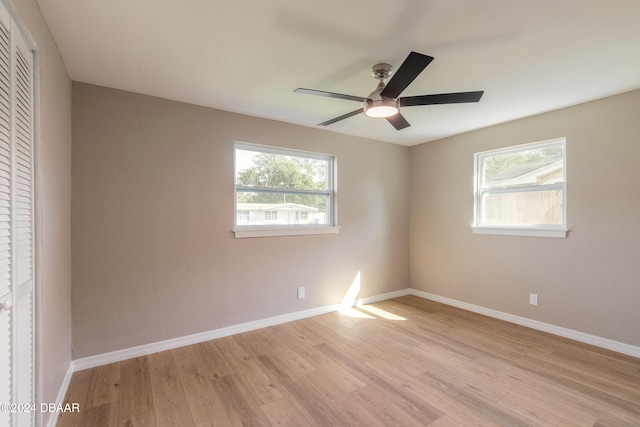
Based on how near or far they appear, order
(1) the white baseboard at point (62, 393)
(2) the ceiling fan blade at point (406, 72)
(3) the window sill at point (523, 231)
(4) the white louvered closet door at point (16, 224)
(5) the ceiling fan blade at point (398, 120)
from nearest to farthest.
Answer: (4) the white louvered closet door at point (16, 224)
(2) the ceiling fan blade at point (406, 72)
(1) the white baseboard at point (62, 393)
(5) the ceiling fan blade at point (398, 120)
(3) the window sill at point (523, 231)

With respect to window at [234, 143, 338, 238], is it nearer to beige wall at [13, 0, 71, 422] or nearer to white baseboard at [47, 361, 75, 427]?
beige wall at [13, 0, 71, 422]

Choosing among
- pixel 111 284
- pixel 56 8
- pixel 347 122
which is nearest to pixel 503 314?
pixel 347 122

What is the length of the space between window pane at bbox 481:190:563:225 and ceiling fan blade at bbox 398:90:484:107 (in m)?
1.97

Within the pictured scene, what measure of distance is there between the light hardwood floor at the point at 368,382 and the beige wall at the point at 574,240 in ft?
1.27

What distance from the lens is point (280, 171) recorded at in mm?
3504

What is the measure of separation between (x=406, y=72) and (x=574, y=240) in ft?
8.88

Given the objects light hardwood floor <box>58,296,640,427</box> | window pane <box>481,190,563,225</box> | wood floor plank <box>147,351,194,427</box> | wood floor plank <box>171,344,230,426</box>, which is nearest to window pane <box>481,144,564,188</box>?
window pane <box>481,190,563,225</box>

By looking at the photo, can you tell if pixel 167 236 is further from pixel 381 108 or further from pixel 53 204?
pixel 381 108

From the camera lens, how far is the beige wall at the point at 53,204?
1571 mm

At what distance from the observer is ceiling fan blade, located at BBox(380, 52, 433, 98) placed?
61.8 inches

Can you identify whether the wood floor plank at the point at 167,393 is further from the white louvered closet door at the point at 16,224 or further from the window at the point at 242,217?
the window at the point at 242,217

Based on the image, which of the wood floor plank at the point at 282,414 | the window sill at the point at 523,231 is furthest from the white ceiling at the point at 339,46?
the wood floor plank at the point at 282,414

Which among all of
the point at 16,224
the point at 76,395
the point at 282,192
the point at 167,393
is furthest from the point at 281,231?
the point at 16,224

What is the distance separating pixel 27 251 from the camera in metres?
1.43
